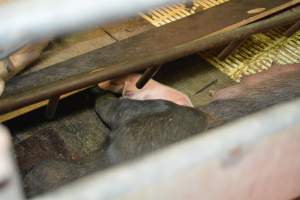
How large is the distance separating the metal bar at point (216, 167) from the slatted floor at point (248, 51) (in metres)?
1.45

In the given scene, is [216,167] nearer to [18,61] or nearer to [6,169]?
[6,169]

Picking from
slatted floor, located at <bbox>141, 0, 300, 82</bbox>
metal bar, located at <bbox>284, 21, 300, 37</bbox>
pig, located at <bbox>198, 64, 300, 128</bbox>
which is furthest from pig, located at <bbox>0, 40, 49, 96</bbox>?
metal bar, located at <bbox>284, 21, 300, 37</bbox>

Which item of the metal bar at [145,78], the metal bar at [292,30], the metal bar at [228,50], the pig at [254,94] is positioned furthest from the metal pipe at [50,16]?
the metal bar at [292,30]

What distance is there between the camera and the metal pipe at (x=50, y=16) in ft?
1.33

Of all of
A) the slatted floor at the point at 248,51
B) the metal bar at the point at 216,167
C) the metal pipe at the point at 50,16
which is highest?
the metal pipe at the point at 50,16

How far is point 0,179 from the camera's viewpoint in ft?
1.35

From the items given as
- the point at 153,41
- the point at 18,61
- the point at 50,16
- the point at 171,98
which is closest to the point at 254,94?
the point at 171,98

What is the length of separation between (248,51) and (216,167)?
1670 millimetres

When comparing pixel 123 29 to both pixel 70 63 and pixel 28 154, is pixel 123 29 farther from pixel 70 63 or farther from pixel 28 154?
pixel 28 154

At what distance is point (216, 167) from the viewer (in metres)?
0.53

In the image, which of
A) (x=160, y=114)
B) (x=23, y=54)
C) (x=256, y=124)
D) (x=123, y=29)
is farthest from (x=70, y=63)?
(x=256, y=124)

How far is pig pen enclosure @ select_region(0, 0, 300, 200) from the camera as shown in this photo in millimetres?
569

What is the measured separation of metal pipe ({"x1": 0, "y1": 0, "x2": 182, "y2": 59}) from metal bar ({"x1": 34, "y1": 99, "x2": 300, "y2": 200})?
0.12 m

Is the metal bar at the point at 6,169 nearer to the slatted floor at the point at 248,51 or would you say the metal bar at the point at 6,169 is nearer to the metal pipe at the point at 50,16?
the metal pipe at the point at 50,16
